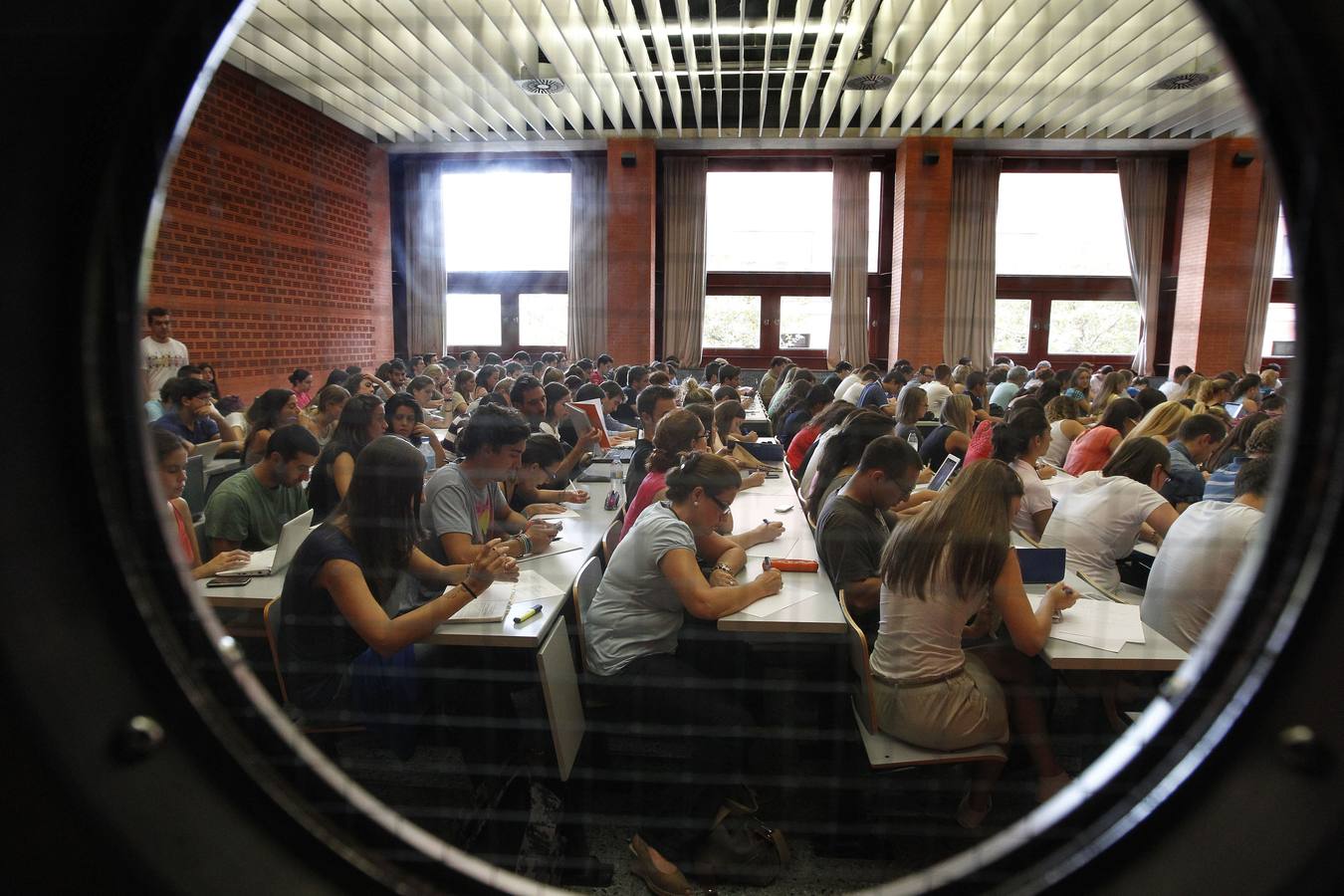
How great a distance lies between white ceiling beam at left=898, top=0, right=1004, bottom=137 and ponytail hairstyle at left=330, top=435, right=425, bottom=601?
2935 millimetres

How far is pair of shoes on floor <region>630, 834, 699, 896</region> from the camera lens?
867 mm

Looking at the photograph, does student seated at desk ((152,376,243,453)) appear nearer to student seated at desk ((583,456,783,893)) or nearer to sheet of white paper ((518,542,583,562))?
student seated at desk ((583,456,783,893))

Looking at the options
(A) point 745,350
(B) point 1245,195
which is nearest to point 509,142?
(A) point 745,350

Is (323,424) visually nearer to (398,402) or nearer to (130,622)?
(398,402)

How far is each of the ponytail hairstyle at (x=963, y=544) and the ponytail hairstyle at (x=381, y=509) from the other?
30.6 inches

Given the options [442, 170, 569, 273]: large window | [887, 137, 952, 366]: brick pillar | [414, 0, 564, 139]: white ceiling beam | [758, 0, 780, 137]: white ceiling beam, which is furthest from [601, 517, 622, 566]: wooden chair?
[887, 137, 952, 366]: brick pillar

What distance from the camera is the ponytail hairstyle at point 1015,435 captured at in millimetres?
1832

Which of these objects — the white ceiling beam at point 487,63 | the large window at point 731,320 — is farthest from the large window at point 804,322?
the white ceiling beam at point 487,63

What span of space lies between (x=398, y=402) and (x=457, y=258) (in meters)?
4.40

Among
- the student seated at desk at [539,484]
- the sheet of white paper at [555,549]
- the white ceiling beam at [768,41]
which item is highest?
the white ceiling beam at [768,41]

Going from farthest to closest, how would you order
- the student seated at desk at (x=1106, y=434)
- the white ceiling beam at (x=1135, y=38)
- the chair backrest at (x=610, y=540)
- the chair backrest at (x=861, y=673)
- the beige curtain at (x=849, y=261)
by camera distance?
1. the beige curtain at (x=849, y=261)
2. the student seated at desk at (x=1106, y=434)
3. the chair backrest at (x=610, y=540)
4. the chair backrest at (x=861, y=673)
5. the white ceiling beam at (x=1135, y=38)

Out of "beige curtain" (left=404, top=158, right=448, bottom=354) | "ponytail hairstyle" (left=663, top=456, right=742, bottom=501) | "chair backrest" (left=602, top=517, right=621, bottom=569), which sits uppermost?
"beige curtain" (left=404, top=158, right=448, bottom=354)

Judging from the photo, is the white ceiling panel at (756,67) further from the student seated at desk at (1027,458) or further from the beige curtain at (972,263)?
the student seated at desk at (1027,458)

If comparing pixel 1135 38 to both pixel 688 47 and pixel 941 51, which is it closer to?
pixel 688 47
